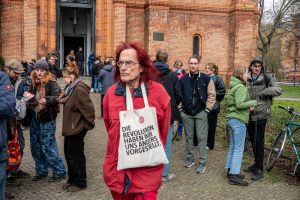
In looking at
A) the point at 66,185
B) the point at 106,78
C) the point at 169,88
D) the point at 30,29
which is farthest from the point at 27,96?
the point at 30,29

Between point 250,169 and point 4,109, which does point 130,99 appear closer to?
point 4,109

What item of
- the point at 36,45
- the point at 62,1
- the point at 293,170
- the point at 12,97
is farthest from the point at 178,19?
the point at 12,97

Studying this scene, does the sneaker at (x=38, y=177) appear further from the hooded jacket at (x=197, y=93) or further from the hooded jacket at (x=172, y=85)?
the hooded jacket at (x=197, y=93)

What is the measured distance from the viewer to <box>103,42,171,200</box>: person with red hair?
303 cm

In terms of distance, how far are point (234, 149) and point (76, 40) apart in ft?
68.6

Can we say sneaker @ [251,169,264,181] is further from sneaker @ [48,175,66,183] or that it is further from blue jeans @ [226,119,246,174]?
sneaker @ [48,175,66,183]

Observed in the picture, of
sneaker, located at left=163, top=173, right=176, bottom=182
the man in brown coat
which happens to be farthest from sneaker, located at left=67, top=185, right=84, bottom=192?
sneaker, located at left=163, top=173, right=176, bottom=182

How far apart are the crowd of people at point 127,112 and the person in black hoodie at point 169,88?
0.06 ft

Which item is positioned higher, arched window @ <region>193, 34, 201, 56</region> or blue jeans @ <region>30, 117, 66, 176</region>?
arched window @ <region>193, 34, 201, 56</region>

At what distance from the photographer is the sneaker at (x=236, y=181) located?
6102 mm

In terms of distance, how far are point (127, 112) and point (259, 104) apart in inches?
159

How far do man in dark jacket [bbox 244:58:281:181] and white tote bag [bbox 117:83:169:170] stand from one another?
151 inches

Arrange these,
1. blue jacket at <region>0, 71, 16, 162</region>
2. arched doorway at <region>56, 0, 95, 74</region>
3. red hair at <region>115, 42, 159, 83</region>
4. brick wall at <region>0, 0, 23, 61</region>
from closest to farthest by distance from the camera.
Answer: red hair at <region>115, 42, 159, 83</region> < blue jacket at <region>0, 71, 16, 162</region> < brick wall at <region>0, 0, 23, 61</region> < arched doorway at <region>56, 0, 95, 74</region>

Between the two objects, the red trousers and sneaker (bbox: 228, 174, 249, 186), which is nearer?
the red trousers
